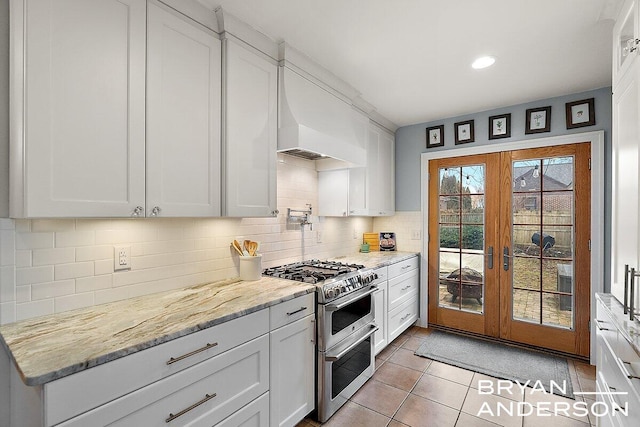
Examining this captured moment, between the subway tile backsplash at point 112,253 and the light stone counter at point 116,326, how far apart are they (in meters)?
0.08

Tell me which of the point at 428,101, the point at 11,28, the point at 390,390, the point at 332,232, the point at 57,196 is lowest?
the point at 390,390

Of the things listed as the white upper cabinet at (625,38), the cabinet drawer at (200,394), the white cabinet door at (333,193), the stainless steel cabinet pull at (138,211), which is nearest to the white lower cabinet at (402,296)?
the white cabinet door at (333,193)

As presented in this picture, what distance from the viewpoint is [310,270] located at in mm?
2572

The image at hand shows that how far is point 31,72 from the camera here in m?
1.19

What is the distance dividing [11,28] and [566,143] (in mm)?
4019

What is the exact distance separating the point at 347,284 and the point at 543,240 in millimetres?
2255

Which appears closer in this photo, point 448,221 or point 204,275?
point 204,275

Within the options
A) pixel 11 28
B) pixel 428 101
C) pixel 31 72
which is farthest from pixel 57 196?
pixel 428 101

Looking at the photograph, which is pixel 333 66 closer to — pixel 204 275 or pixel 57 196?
pixel 204 275

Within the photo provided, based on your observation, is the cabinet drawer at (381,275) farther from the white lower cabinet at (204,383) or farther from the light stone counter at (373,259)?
the white lower cabinet at (204,383)

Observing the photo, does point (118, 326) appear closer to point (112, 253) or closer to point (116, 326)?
point (116, 326)

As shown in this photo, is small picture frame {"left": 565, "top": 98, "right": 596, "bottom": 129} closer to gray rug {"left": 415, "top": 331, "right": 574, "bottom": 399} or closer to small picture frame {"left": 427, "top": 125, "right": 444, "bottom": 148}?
small picture frame {"left": 427, "top": 125, "right": 444, "bottom": 148}

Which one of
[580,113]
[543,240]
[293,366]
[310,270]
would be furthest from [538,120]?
[293,366]

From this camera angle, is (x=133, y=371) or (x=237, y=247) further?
(x=237, y=247)
